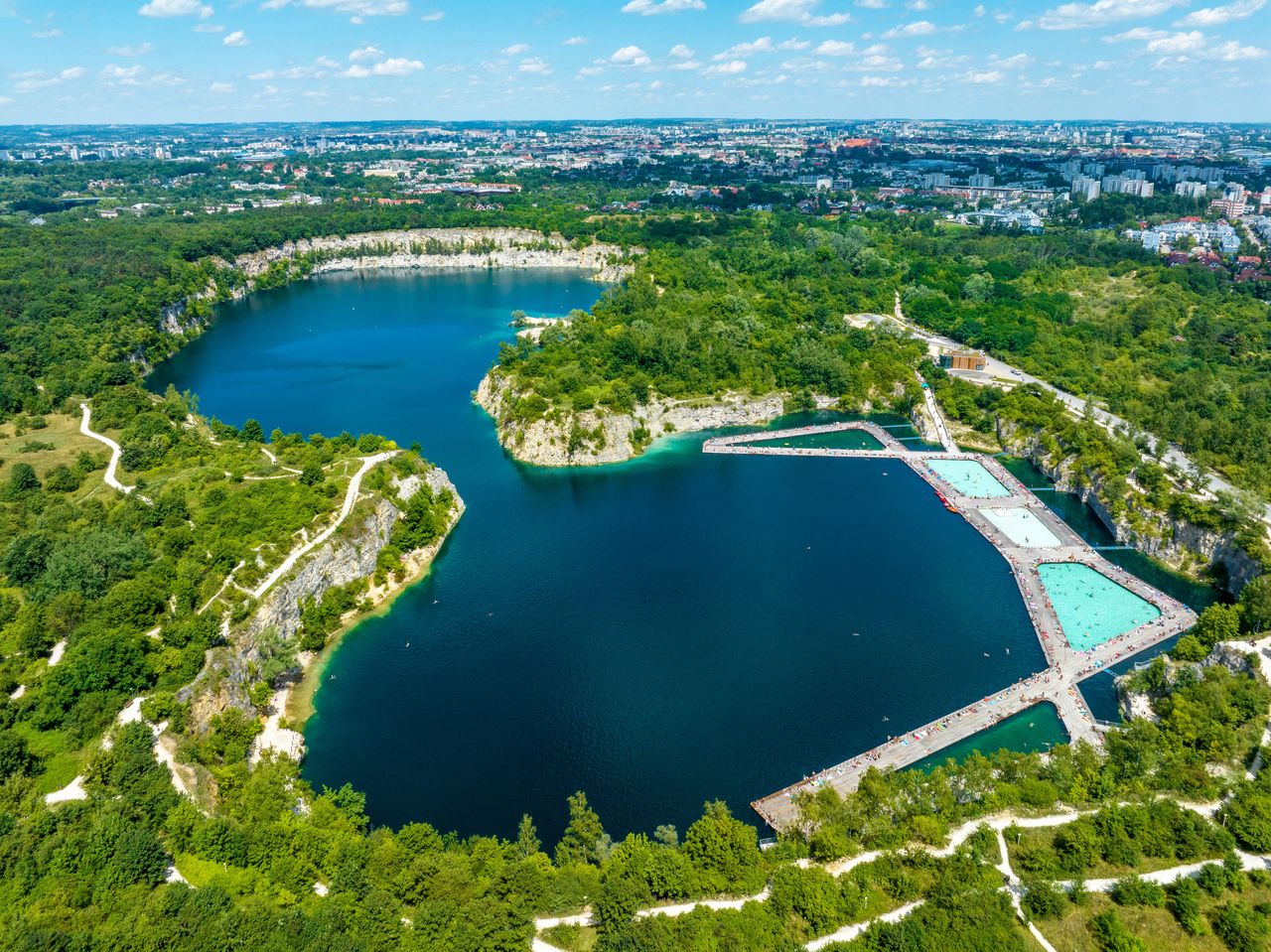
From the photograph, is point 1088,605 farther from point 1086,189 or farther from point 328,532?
point 1086,189

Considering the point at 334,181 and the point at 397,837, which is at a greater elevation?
the point at 334,181

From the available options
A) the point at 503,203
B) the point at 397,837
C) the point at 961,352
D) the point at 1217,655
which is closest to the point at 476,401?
the point at 961,352

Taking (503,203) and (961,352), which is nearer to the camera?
(961,352)

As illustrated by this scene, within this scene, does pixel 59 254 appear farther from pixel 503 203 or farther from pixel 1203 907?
pixel 1203 907

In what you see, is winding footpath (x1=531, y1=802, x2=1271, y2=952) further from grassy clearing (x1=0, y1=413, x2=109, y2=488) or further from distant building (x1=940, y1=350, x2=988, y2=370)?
distant building (x1=940, y1=350, x2=988, y2=370)

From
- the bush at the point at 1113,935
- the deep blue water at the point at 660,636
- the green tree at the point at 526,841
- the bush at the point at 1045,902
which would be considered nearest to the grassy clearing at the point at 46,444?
the deep blue water at the point at 660,636

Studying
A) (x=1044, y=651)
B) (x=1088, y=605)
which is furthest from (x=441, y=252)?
(x=1044, y=651)
